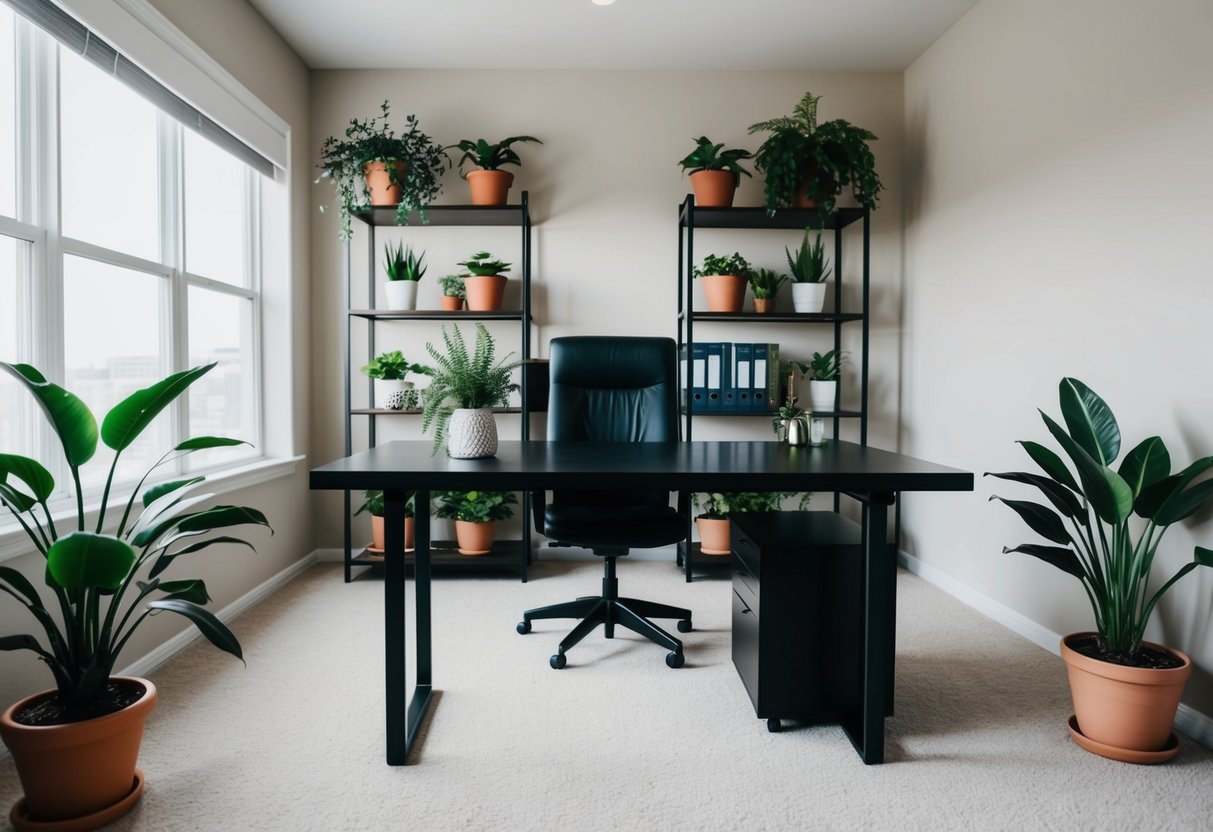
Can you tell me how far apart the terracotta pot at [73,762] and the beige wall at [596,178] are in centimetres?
235

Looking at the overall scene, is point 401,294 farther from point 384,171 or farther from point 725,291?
point 725,291

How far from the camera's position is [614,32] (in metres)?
3.31

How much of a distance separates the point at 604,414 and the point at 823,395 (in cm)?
145

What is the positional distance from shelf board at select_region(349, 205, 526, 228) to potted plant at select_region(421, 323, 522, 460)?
5.58 feet

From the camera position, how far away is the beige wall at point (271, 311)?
2621mm

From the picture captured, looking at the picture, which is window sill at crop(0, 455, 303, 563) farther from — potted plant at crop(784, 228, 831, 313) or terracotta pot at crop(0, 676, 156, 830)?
potted plant at crop(784, 228, 831, 313)

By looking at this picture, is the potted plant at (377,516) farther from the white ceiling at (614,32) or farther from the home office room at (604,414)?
the white ceiling at (614,32)

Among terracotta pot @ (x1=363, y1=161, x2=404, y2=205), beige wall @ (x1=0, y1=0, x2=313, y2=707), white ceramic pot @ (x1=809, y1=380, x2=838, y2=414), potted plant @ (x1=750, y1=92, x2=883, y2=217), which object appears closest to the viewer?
beige wall @ (x1=0, y1=0, x2=313, y2=707)

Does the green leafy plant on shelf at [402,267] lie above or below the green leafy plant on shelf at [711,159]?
below

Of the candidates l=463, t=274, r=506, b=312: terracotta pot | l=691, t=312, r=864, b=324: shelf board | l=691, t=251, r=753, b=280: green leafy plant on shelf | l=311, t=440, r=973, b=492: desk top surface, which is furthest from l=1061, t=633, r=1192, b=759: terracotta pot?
l=463, t=274, r=506, b=312: terracotta pot

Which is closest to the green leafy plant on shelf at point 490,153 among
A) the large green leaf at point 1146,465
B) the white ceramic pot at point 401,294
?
the white ceramic pot at point 401,294

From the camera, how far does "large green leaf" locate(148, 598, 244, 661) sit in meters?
1.51

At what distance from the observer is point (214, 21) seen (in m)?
2.77

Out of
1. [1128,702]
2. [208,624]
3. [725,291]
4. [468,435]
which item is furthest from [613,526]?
[725,291]
